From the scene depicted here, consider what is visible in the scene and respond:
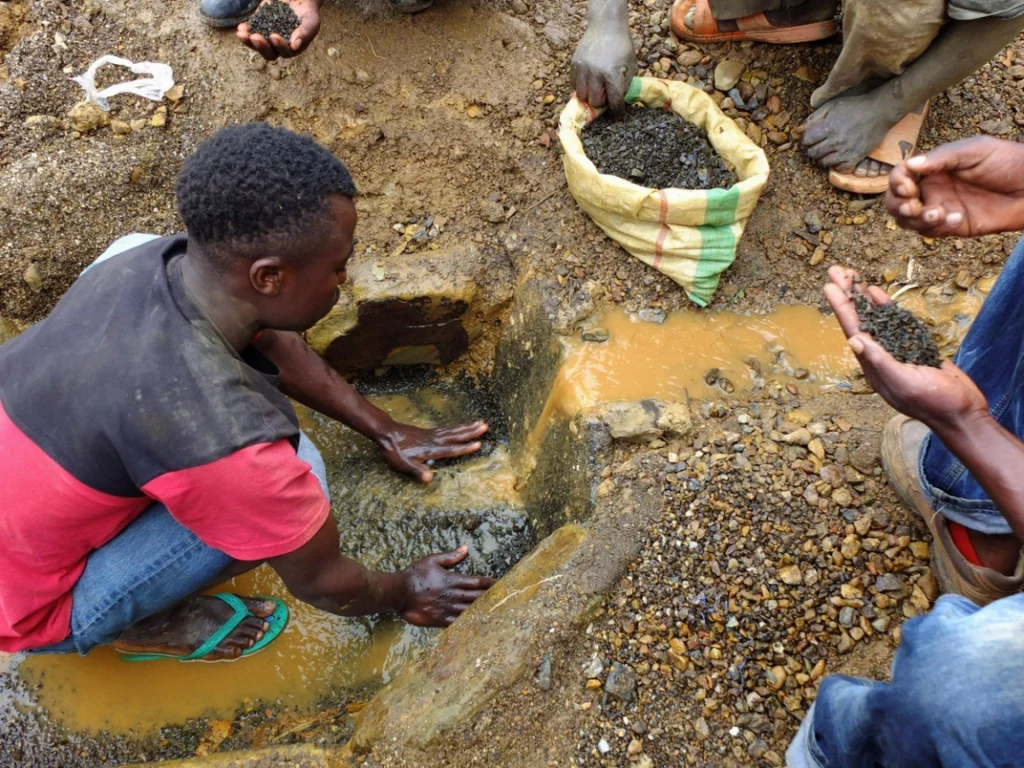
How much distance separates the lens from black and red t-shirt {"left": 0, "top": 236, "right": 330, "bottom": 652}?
55.6 inches

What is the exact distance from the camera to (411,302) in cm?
276

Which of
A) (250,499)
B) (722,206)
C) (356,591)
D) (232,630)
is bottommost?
(232,630)

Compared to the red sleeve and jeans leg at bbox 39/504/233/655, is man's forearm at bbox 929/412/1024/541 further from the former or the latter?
jeans leg at bbox 39/504/233/655

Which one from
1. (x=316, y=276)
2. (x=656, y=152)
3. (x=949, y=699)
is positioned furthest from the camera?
(x=656, y=152)

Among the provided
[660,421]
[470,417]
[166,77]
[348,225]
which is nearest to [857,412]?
[660,421]

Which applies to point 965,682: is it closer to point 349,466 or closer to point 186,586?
point 186,586

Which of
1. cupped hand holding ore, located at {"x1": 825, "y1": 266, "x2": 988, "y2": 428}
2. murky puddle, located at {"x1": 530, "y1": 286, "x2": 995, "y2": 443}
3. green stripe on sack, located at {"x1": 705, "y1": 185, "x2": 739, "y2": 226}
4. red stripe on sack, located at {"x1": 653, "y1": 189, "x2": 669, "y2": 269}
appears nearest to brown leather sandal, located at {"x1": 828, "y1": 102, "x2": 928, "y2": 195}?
murky puddle, located at {"x1": 530, "y1": 286, "x2": 995, "y2": 443}

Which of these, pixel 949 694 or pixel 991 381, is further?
pixel 991 381

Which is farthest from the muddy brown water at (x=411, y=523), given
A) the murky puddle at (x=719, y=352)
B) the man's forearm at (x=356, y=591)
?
the man's forearm at (x=356, y=591)

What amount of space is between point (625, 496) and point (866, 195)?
4.81 feet

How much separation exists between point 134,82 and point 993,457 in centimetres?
316

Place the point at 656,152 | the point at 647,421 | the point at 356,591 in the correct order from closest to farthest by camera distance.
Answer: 1. the point at 356,591
2. the point at 647,421
3. the point at 656,152

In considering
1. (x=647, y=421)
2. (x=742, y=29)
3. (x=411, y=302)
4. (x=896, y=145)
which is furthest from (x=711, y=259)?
(x=411, y=302)

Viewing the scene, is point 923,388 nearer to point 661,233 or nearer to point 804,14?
point 661,233
